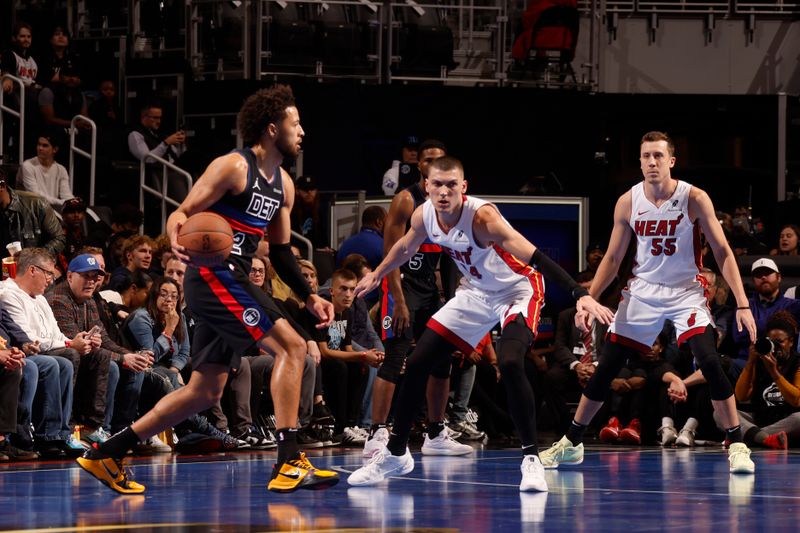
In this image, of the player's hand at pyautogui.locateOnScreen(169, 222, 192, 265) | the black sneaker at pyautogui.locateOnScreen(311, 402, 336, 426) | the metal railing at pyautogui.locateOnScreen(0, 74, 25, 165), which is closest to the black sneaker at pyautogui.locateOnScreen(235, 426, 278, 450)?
the black sneaker at pyautogui.locateOnScreen(311, 402, 336, 426)

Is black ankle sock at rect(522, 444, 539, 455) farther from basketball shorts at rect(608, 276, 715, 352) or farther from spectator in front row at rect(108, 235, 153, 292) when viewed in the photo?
spectator in front row at rect(108, 235, 153, 292)

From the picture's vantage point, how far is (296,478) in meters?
7.41

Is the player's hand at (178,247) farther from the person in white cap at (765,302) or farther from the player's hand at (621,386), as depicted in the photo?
the person in white cap at (765,302)

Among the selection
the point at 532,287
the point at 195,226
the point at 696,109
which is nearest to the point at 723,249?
the point at 532,287

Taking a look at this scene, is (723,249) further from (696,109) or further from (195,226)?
(696,109)

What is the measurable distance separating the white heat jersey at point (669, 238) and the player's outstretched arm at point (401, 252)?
1.69m

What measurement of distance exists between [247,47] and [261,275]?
5618mm

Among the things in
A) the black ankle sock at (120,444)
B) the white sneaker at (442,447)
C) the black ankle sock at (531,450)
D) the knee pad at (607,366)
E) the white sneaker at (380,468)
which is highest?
the knee pad at (607,366)

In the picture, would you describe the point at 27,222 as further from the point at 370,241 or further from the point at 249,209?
the point at 249,209

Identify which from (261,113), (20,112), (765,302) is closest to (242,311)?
(261,113)

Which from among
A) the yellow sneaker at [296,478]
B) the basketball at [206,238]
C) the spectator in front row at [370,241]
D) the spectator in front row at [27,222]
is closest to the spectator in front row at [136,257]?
the spectator in front row at [27,222]

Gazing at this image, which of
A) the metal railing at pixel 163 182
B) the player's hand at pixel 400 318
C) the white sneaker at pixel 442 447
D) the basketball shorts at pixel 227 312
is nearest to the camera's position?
the basketball shorts at pixel 227 312

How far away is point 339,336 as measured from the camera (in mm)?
12617

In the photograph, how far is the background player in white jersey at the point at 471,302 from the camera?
7.98 m
